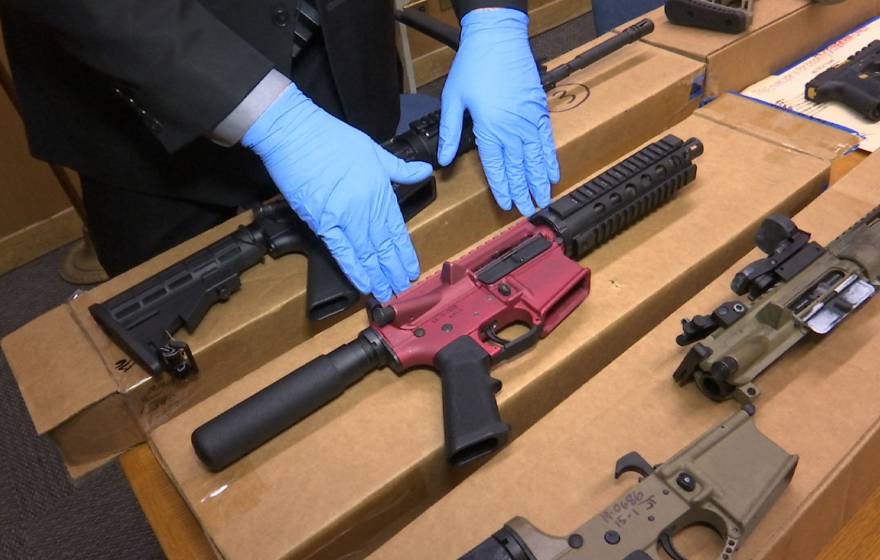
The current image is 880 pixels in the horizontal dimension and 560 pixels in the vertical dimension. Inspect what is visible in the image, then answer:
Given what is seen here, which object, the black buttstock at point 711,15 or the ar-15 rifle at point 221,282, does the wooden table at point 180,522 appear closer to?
the ar-15 rifle at point 221,282

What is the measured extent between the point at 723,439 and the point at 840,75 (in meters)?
0.98

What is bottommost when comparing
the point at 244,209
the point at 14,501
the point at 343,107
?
the point at 14,501

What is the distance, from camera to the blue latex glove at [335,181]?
96 cm

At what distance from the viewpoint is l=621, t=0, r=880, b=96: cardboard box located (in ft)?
4.38

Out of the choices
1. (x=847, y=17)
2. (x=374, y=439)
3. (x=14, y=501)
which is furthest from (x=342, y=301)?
(x=847, y=17)

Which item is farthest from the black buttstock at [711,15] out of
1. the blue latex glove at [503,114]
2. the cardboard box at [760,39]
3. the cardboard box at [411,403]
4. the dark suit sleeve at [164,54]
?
the dark suit sleeve at [164,54]

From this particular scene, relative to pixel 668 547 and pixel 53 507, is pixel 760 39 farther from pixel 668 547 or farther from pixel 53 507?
pixel 53 507

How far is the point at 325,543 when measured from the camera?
2.45 ft

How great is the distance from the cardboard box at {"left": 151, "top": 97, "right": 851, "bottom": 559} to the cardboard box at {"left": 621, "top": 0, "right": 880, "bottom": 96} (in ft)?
0.94

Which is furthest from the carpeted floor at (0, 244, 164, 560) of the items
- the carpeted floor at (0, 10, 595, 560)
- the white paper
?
the white paper

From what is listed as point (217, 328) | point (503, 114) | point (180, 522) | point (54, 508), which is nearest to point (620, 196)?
point (503, 114)

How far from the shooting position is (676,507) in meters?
0.65

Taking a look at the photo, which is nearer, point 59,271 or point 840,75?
point 840,75

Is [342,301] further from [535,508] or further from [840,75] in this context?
[840,75]
